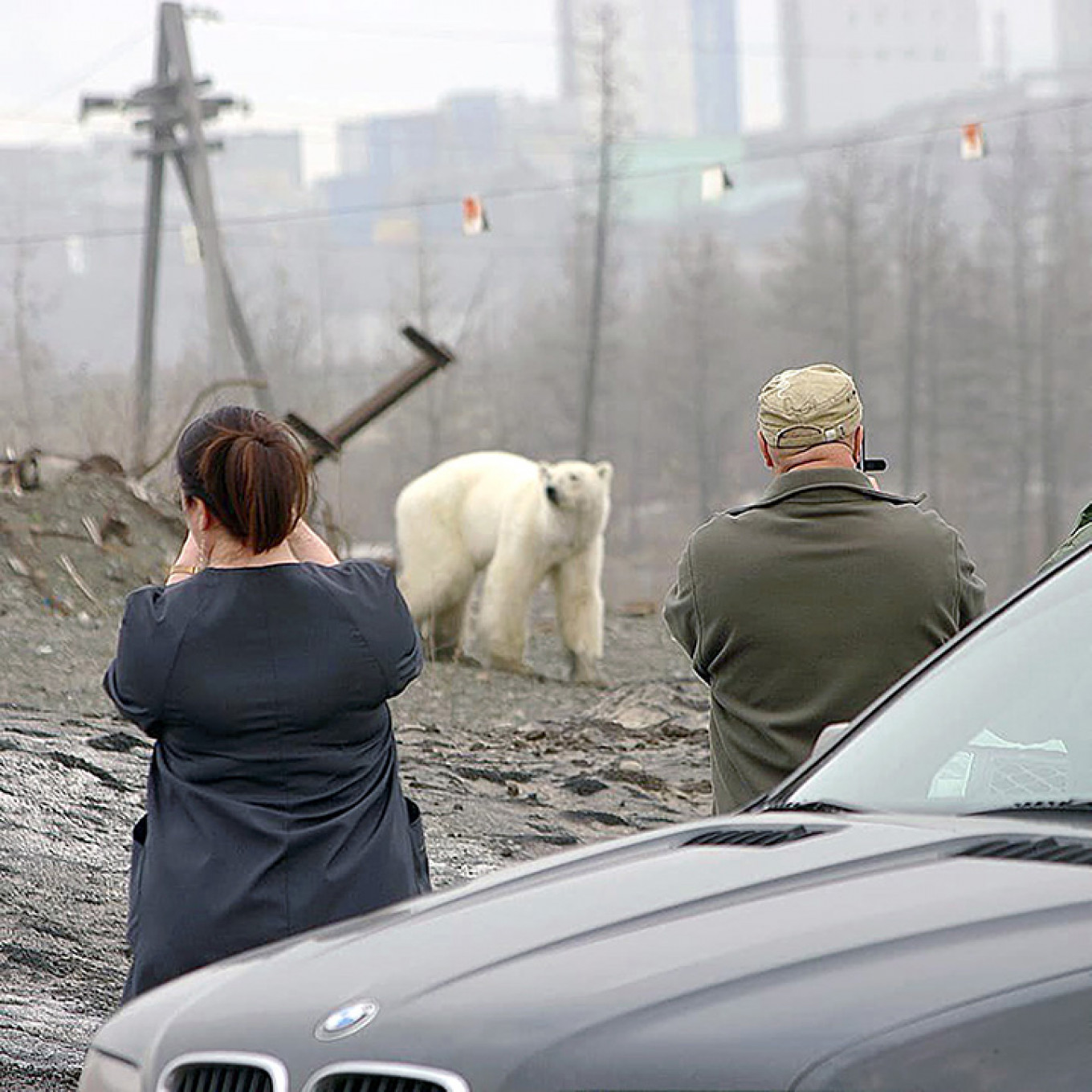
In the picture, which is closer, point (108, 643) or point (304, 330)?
point (108, 643)

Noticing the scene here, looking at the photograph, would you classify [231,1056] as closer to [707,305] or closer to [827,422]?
[827,422]

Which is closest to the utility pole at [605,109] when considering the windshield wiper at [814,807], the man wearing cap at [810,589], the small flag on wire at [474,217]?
the small flag on wire at [474,217]

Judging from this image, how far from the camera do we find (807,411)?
4648 millimetres

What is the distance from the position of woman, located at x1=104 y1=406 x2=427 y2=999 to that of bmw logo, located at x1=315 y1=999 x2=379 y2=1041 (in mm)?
1320

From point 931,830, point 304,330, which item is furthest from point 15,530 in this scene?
point 304,330

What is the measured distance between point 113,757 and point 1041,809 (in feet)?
24.6

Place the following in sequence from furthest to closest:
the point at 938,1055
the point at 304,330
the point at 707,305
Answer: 1. the point at 707,305
2. the point at 304,330
3. the point at 938,1055

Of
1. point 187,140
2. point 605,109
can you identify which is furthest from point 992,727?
point 605,109

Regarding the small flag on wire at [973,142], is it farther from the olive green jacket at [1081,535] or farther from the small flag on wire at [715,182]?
the olive green jacket at [1081,535]

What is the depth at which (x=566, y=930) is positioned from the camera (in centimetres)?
284

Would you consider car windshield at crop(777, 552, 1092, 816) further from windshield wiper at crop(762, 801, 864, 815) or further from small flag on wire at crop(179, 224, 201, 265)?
small flag on wire at crop(179, 224, 201, 265)

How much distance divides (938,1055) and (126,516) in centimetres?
1640

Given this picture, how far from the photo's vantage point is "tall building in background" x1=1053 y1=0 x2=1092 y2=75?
16775cm

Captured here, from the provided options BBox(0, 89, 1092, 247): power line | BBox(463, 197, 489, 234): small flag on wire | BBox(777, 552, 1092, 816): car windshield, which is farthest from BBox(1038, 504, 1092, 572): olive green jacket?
BBox(0, 89, 1092, 247): power line
